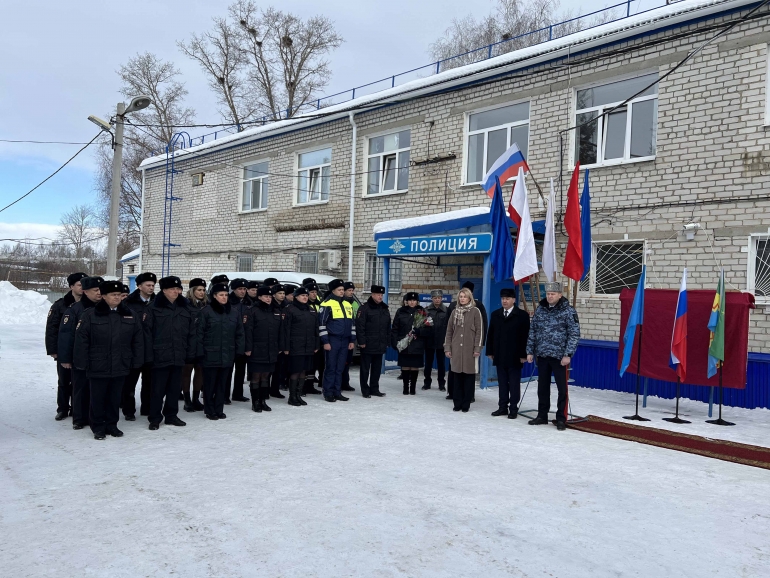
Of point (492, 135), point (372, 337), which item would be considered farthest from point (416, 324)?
point (492, 135)

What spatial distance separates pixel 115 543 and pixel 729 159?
29.6 feet

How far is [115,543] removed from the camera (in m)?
3.64

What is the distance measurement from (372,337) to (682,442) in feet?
14.1

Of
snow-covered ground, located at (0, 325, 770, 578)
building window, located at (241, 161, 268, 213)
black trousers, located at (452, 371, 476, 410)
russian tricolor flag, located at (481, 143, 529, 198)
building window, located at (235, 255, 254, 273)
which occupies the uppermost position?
building window, located at (241, 161, 268, 213)

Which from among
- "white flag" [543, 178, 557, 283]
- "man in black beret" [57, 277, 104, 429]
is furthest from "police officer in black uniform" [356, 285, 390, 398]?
"man in black beret" [57, 277, 104, 429]

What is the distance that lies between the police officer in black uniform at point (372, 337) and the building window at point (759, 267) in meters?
5.20

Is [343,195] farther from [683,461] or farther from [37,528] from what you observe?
[37,528]

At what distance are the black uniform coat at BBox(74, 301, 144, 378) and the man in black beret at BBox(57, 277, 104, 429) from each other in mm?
A: 379

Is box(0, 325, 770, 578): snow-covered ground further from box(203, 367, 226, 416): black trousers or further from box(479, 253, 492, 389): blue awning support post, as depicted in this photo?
box(479, 253, 492, 389): blue awning support post

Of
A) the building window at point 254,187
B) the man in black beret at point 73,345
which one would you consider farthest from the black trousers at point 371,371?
the building window at point 254,187

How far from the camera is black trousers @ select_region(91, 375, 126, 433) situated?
613 cm

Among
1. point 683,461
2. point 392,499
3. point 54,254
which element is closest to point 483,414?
point 683,461

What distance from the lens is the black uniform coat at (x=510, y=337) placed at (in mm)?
7703

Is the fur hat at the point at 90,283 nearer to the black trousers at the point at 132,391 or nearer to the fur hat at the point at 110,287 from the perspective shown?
the fur hat at the point at 110,287
